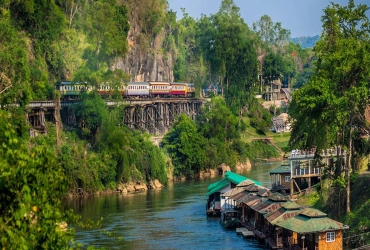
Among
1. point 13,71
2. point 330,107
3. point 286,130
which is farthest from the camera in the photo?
point 286,130

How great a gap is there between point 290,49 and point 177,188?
98771 millimetres

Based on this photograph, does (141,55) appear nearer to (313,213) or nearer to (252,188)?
(252,188)

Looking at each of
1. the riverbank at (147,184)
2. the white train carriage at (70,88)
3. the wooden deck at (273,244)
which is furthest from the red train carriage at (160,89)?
the wooden deck at (273,244)

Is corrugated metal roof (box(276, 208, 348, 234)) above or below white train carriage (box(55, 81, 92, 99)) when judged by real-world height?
below

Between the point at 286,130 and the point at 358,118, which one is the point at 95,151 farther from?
the point at 286,130

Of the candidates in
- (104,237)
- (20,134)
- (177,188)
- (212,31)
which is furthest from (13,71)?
(212,31)

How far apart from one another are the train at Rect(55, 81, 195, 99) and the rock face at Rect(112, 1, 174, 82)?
6066mm

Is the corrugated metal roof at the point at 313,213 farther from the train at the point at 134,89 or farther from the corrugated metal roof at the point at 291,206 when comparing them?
the train at the point at 134,89

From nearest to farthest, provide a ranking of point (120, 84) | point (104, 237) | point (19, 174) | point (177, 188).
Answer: point (19, 174) → point (104, 237) → point (177, 188) → point (120, 84)

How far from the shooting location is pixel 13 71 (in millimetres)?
59125

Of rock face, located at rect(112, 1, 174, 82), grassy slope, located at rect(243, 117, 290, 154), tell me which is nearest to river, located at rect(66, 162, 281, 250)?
grassy slope, located at rect(243, 117, 290, 154)

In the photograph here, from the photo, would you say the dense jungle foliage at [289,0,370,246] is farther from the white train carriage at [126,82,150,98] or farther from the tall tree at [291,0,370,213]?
the white train carriage at [126,82,150,98]

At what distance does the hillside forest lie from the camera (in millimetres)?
18953

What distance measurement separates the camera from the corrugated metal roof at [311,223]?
38156mm
